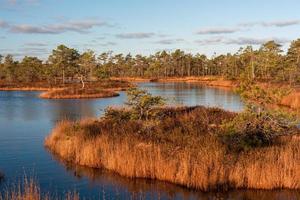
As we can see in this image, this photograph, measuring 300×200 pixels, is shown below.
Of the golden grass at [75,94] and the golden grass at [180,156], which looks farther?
the golden grass at [75,94]

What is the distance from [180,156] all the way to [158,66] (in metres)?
123

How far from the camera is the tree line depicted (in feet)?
267

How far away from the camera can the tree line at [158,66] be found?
267 ft

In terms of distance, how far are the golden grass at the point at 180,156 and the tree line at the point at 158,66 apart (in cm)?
415

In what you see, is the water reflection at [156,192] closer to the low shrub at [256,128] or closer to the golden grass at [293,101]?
the low shrub at [256,128]

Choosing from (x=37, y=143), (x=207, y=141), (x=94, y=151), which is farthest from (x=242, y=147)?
(x=37, y=143)

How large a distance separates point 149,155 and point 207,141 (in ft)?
8.36

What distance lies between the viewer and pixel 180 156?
15484 mm

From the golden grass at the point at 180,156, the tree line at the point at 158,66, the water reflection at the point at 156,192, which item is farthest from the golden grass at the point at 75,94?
the water reflection at the point at 156,192

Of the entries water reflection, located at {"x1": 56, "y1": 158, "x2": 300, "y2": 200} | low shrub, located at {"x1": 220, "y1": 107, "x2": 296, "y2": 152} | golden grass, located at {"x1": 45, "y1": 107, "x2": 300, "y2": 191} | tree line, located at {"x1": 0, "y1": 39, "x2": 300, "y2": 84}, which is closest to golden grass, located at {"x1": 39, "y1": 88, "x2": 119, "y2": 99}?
tree line, located at {"x1": 0, "y1": 39, "x2": 300, "y2": 84}

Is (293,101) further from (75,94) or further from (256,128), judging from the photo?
(75,94)

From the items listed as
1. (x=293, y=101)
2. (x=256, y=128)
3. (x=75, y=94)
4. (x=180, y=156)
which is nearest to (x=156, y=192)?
(x=180, y=156)

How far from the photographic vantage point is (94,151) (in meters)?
18.3

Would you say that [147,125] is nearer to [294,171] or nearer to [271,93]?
[271,93]
